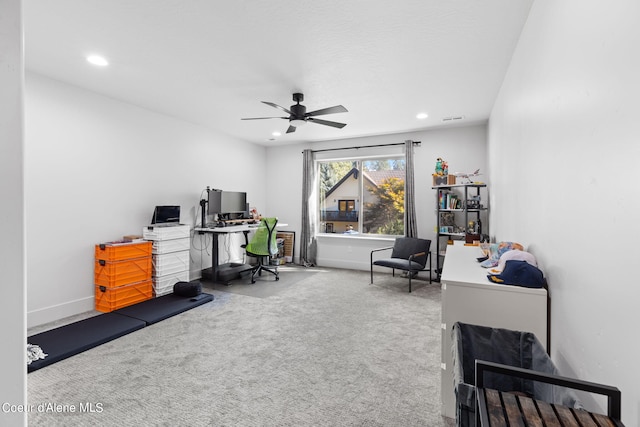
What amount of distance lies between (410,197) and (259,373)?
12.7 ft

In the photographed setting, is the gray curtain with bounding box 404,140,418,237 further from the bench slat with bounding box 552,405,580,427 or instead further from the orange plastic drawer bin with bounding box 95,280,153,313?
Result: the bench slat with bounding box 552,405,580,427

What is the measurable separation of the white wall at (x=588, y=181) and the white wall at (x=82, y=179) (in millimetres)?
4362

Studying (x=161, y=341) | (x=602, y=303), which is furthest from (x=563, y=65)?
(x=161, y=341)

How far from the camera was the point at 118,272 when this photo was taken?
3416mm

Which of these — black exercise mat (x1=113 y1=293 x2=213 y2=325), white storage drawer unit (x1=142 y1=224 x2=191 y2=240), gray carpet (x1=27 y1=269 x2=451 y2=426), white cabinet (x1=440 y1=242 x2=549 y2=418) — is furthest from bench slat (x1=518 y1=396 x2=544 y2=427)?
white storage drawer unit (x1=142 y1=224 x2=191 y2=240)

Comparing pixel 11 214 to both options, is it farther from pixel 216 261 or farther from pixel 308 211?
pixel 308 211

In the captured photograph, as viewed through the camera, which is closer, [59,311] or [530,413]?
[530,413]

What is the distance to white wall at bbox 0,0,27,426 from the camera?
0.96m

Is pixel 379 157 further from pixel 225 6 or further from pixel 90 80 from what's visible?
pixel 90 80

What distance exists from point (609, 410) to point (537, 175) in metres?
1.33

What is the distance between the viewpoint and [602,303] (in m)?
1.00

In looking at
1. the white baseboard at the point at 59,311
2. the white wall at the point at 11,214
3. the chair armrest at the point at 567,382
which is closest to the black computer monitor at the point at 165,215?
the white baseboard at the point at 59,311

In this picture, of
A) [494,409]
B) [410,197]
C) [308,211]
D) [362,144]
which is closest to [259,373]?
[494,409]

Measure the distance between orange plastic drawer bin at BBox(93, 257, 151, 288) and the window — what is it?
3552mm
